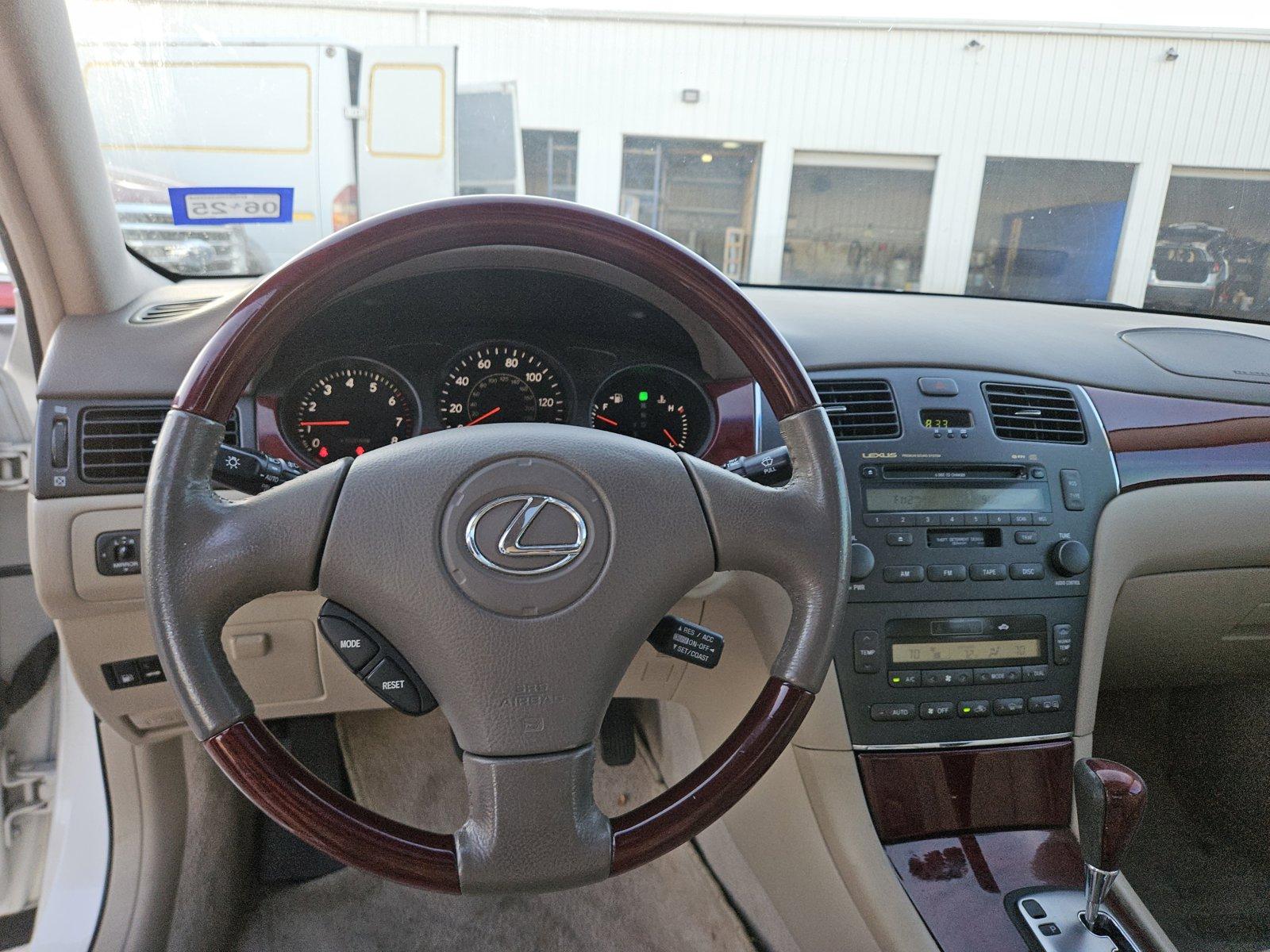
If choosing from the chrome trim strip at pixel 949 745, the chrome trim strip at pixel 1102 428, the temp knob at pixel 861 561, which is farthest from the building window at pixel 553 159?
the chrome trim strip at pixel 949 745

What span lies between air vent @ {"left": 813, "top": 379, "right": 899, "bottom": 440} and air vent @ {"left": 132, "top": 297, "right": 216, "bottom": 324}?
1.01 m

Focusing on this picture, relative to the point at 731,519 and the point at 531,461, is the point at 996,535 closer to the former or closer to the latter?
the point at 731,519

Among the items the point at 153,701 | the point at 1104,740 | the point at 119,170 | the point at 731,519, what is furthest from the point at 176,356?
the point at 1104,740

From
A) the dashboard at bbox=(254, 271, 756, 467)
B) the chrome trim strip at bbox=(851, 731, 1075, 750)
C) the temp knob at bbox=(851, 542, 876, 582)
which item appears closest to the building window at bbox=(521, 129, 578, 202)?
the dashboard at bbox=(254, 271, 756, 467)

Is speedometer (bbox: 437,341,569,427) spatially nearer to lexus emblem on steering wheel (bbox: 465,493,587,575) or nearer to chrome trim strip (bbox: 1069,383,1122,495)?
lexus emblem on steering wheel (bbox: 465,493,587,575)

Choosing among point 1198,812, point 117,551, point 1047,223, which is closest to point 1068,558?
point 1047,223

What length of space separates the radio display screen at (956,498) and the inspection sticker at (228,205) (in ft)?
3.76

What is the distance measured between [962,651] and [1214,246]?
1237 millimetres

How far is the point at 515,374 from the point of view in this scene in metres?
1.36

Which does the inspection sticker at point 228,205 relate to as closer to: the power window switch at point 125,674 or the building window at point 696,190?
the building window at point 696,190

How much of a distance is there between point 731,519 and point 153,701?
1.14 m

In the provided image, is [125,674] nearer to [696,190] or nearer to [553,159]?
[553,159]

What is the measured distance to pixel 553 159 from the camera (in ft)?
5.43

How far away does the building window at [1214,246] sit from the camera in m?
1.88
